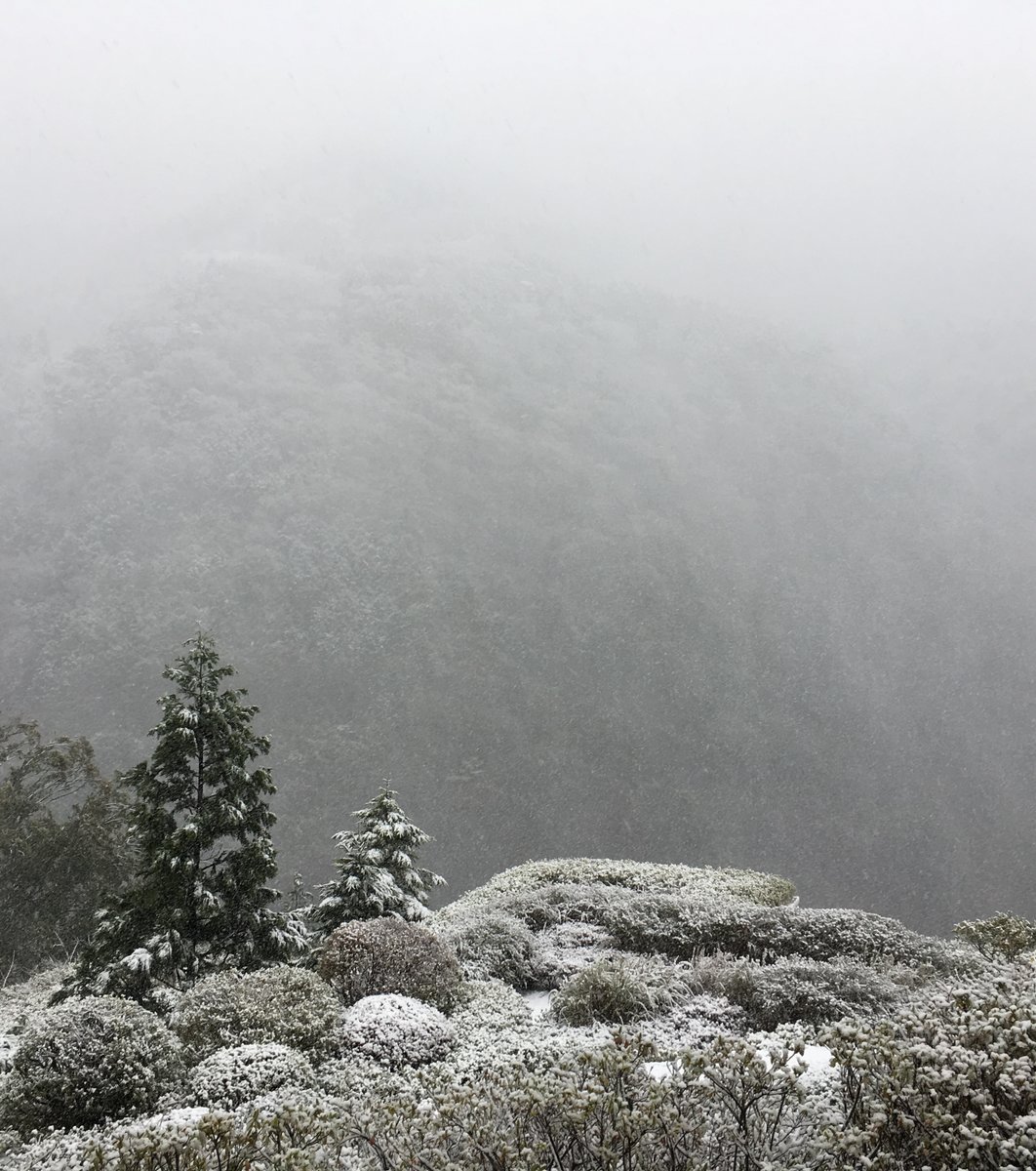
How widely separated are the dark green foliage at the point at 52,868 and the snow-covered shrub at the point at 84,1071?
15840mm

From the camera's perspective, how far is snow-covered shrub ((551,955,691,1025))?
8.55 meters

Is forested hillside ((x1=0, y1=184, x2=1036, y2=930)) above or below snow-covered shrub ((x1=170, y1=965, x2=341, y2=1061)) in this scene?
above

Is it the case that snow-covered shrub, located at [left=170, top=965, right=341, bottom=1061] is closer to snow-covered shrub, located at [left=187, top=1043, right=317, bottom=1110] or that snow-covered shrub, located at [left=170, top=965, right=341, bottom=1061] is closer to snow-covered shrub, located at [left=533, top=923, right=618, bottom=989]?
snow-covered shrub, located at [left=187, top=1043, right=317, bottom=1110]

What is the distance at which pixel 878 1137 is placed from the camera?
12.8 feet

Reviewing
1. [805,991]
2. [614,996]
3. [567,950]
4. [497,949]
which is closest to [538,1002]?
[497,949]

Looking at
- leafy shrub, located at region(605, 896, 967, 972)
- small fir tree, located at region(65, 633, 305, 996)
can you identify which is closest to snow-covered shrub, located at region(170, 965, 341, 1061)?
small fir tree, located at region(65, 633, 305, 996)

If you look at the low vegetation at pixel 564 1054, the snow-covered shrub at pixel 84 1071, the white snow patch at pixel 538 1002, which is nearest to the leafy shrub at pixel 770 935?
the low vegetation at pixel 564 1054

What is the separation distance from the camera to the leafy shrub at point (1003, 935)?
45.5 feet

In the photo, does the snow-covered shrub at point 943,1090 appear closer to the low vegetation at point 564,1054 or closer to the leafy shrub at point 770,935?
the low vegetation at point 564,1054

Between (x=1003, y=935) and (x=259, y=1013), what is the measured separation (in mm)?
13327

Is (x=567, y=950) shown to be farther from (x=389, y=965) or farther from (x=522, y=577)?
(x=522, y=577)

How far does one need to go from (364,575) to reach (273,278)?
125ft

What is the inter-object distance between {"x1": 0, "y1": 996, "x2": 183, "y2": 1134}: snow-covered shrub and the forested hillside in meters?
29.7

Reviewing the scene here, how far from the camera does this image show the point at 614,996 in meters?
8.61
